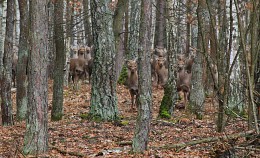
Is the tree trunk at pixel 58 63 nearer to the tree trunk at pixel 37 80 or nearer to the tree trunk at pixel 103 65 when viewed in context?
the tree trunk at pixel 103 65

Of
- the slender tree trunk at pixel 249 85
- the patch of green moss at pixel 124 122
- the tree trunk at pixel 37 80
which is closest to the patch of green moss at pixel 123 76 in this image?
the patch of green moss at pixel 124 122

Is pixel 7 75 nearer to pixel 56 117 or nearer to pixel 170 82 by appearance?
pixel 56 117

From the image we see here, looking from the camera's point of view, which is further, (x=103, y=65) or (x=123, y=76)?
(x=123, y=76)

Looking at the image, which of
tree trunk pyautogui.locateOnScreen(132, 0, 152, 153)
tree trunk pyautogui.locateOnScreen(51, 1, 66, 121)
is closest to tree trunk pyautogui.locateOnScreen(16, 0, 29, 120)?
tree trunk pyautogui.locateOnScreen(51, 1, 66, 121)

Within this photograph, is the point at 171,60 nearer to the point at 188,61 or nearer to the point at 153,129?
the point at 153,129

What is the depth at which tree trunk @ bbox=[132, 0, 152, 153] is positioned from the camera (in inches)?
350

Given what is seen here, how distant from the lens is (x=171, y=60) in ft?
46.6

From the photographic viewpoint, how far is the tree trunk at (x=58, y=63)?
44.5 ft

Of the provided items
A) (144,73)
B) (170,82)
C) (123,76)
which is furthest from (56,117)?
(123,76)

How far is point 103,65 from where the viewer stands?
1372 centimetres

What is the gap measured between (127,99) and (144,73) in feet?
36.4

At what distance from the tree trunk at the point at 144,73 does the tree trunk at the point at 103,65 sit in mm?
4600

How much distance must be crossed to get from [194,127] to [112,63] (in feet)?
9.34

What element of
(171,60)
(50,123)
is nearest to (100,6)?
(171,60)
